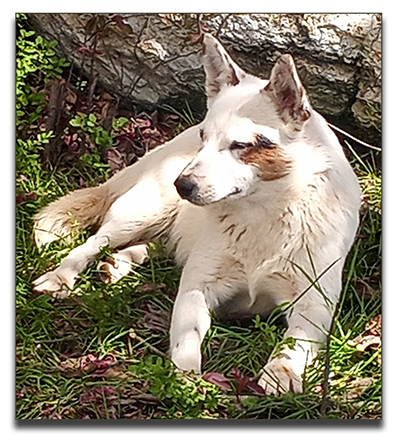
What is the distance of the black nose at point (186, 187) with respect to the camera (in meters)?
2.57

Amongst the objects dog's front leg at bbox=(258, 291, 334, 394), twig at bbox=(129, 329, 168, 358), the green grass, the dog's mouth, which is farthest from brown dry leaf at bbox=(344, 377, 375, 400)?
the dog's mouth

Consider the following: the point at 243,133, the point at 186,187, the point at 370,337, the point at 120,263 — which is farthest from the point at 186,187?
the point at 370,337

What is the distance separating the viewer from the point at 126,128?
A: 2.90 meters

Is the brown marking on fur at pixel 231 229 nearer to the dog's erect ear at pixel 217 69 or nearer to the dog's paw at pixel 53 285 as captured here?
the dog's erect ear at pixel 217 69

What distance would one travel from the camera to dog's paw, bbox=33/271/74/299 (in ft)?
9.23

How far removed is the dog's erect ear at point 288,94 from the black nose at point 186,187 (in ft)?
0.95

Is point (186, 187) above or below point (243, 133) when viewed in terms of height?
below

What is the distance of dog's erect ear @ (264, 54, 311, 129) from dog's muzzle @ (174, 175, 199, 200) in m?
0.29

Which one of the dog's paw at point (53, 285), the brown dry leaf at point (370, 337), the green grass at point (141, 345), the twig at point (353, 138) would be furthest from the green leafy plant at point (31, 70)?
the brown dry leaf at point (370, 337)

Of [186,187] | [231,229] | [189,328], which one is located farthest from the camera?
[231,229]

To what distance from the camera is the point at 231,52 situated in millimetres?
2871

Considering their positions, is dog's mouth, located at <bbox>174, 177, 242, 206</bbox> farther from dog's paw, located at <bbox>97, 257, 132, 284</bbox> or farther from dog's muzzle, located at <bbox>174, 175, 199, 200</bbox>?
dog's paw, located at <bbox>97, 257, 132, 284</bbox>

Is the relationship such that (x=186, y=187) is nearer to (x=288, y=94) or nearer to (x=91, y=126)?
(x=288, y=94)

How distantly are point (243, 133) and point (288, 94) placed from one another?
144mm
